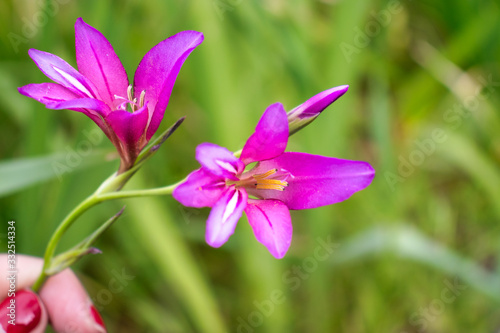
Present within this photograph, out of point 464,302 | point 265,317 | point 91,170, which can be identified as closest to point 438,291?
point 464,302

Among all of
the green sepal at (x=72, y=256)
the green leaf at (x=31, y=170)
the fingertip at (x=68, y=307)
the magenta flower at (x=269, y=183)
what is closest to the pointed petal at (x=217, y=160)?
the magenta flower at (x=269, y=183)

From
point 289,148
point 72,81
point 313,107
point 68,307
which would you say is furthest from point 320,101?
point 289,148

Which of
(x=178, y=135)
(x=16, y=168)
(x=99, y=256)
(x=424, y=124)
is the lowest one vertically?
(x=99, y=256)

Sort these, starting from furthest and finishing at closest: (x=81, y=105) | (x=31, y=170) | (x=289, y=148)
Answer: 1. (x=289, y=148)
2. (x=31, y=170)
3. (x=81, y=105)

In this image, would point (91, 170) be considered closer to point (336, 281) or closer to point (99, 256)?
point (99, 256)

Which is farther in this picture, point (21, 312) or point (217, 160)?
point (21, 312)

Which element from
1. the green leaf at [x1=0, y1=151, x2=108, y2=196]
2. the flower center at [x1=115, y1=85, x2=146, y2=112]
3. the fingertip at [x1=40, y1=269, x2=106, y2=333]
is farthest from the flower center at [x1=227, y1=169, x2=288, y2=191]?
the green leaf at [x1=0, y1=151, x2=108, y2=196]

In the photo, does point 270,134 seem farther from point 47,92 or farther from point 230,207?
point 47,92

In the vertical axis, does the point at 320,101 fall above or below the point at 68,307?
above
